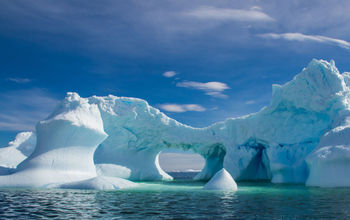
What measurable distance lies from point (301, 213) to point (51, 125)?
15239 mm

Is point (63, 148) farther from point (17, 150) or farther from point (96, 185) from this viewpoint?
point (17, 150)

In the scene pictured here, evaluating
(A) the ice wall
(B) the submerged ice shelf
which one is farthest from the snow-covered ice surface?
(A) the ice wall

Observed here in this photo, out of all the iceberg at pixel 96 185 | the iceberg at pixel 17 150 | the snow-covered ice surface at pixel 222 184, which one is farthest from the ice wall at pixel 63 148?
the snow-covered ice surface at pixel 222 184

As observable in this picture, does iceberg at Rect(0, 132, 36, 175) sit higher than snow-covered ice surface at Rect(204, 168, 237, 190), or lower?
higher

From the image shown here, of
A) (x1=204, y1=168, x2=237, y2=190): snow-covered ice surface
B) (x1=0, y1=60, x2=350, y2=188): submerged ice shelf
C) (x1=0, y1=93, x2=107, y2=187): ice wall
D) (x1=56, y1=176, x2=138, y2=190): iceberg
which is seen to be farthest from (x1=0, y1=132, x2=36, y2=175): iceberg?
(x1=204, y1=168, x2=237, y2=190): snow-covered ice surface

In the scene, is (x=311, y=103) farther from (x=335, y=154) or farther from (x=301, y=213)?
(x=301, y=213)

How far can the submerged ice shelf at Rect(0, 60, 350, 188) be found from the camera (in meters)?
17.9

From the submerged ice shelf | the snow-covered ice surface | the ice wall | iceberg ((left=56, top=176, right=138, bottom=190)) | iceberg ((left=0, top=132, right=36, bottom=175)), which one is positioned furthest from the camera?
iceberg ((left=0, top=132, right=36, bottom=175))

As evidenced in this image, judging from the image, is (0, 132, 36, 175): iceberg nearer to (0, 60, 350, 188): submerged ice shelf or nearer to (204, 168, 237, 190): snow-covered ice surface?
(0, 60, 350, 188): submerged ice shelf

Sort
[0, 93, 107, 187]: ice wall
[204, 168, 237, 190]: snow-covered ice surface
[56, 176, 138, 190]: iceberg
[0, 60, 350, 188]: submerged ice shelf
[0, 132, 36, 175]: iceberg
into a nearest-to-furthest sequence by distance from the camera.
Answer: [56, 176, 138, 190]: iceberg
[204, 168, 237, 190]: snow-covered ice surface
[0, 93, 107, 187]: ice wall
[0, 60, 350, 188]: submerged ice shelf
[0, 132, 36, 175]: iceberg

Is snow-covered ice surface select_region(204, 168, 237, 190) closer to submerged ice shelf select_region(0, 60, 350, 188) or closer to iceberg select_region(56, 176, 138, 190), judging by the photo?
iceberg select_region(56, 176, 138, 190)

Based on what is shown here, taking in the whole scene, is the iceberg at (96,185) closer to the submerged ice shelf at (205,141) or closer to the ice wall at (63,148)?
the submerged ice shelf at (205,141)

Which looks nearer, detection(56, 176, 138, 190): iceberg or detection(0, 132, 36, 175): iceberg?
detection(56, 176, 138, 190): iceberg

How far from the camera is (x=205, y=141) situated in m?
28.6
